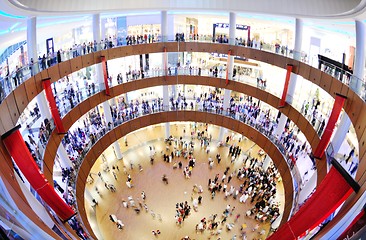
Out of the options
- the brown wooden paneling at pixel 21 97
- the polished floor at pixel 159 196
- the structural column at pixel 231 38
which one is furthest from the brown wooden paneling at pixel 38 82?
the structural column at pixel 231 38

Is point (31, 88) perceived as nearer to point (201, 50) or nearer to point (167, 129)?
point (201, 50)

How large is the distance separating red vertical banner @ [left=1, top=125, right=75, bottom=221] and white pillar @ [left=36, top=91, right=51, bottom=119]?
5.80m

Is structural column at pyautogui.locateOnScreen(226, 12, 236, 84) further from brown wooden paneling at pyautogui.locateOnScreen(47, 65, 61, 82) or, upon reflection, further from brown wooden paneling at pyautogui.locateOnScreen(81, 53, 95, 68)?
brown wooden paneling at pyautogui.locateOnScreen(47, 65, 61, 82)

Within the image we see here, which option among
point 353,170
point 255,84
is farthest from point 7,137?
point 255,84

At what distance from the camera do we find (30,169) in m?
10.7

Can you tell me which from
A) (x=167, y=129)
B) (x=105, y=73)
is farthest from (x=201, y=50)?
(x=167, y=129)

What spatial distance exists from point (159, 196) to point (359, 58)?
1454cm

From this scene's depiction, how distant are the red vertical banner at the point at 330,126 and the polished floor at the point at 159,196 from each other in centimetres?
596

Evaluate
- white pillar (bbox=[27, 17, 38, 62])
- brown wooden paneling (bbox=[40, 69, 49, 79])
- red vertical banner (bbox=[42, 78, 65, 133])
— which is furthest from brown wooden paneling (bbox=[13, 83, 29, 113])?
white pillar (bbox=[27, 17, 38, 62])

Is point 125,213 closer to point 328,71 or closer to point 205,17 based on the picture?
point 328,71

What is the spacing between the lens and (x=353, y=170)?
11586mm

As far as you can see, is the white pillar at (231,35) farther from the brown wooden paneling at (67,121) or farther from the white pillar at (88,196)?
the white pillar at (88,196)

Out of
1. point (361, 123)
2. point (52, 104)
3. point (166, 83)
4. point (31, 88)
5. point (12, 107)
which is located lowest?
point (361, 123)

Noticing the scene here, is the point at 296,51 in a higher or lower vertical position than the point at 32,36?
lower
